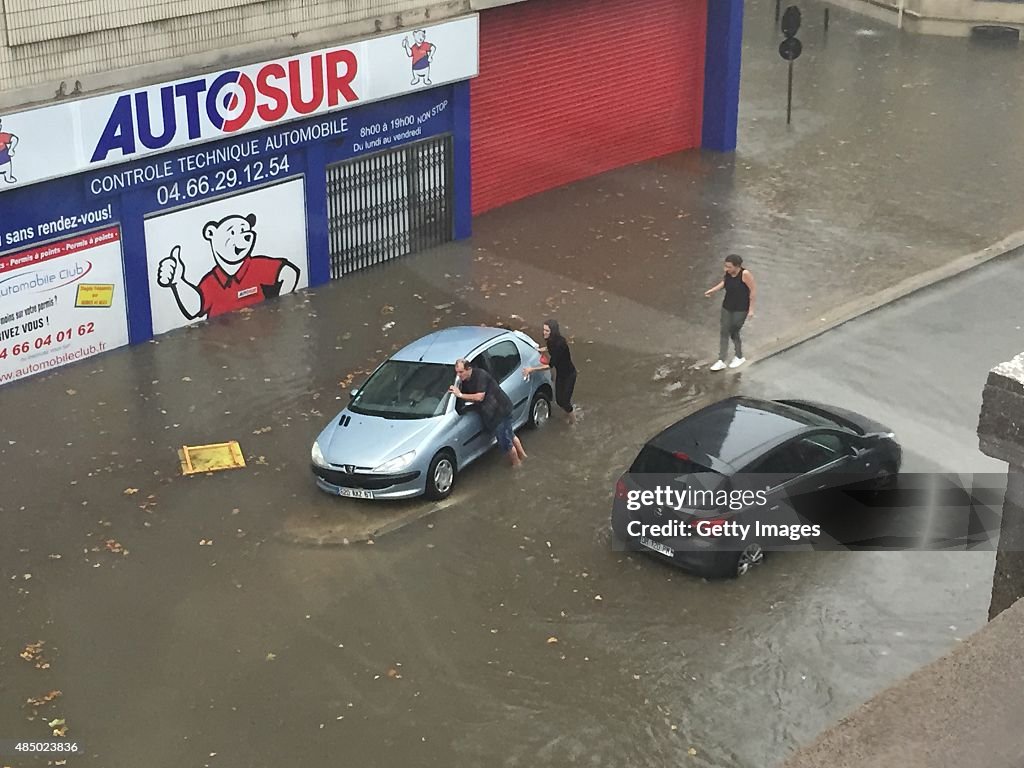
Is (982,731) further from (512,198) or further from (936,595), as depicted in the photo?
(512,198)

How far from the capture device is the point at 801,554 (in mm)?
14031

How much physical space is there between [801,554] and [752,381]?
13.7 feet

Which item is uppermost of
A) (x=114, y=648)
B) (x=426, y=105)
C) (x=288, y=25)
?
(x=288, y=25)

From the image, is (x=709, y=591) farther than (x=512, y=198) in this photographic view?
No

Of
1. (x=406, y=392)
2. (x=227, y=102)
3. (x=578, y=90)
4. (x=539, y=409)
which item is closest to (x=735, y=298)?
(x=539, y=409)

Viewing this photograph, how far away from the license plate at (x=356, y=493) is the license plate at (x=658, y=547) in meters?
2.99

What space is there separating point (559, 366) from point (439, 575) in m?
3.59

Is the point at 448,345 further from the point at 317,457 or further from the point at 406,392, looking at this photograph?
the point at 317,457

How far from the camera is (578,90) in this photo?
984 inches

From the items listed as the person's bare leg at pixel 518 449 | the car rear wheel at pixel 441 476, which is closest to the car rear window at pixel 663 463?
the car rear wheel at pixel 441 476

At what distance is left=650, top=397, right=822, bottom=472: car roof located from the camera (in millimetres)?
13430

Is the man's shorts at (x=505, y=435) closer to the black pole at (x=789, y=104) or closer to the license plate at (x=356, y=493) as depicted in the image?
the license plate at (x=356, y=493)

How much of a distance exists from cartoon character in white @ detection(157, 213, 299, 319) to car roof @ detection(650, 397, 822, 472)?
8.13 m

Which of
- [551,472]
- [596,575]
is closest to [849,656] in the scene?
[596,575]
